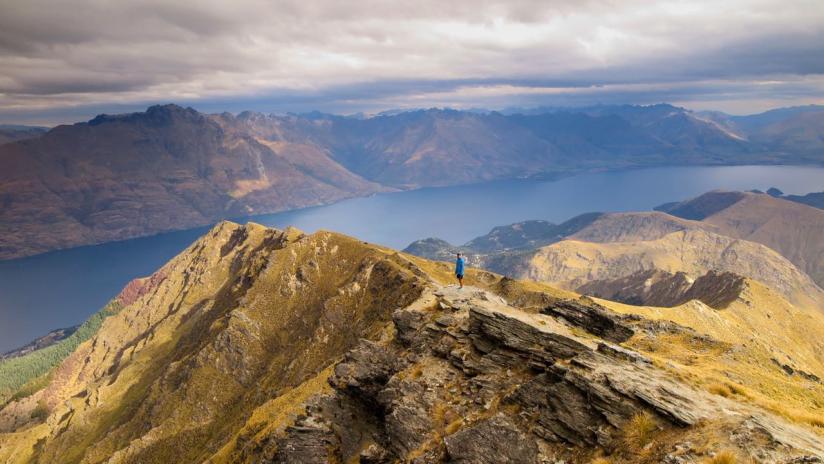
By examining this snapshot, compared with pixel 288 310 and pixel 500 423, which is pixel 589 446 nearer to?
pixel 500 423

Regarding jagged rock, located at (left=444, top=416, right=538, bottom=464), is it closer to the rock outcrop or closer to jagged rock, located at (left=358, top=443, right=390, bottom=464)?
the rock outcrop

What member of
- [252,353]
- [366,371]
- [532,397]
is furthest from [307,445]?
[252,353]

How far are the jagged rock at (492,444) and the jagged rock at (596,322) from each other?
21259mm

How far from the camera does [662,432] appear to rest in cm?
2541

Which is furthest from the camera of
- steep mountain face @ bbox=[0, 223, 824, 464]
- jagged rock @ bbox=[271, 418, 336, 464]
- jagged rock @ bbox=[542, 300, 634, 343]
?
jagged rock @ bbox=[542, 300, 634, 343]

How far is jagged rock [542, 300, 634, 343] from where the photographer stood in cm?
4738

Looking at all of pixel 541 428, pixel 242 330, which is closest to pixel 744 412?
pixel 541 428

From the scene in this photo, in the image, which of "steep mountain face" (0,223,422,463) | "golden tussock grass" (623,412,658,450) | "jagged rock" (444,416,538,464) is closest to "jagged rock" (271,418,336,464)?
"jagged rock" (444,416,538,464)

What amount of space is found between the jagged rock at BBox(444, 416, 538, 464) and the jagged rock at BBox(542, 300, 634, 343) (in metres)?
21.3

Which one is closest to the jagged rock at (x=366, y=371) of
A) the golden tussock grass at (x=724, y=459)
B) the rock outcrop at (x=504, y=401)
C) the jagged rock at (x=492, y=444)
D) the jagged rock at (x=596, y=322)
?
the rock outcrop at (x=504, y=401)

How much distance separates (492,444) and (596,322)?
941 inches

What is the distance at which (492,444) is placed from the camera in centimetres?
2961

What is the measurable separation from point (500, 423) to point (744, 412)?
1411 centimetres

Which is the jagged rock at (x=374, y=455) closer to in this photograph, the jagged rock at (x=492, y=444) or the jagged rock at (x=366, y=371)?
the jagged rock at (x=366, y=371)
